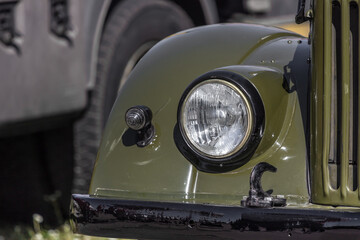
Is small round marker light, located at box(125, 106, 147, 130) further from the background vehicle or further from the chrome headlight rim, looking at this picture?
the background vehicle

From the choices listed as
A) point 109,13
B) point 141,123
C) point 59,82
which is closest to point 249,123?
point 141,123

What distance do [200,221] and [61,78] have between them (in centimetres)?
167

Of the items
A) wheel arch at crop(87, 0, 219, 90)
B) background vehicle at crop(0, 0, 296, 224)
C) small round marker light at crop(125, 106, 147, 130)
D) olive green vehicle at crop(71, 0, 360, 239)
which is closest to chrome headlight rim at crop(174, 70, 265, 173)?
olive green vehicle at crop(71, 0, 360, 239)

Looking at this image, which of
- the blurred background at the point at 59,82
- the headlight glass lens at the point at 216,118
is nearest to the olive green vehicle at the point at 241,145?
the headlight glass lens at the point at 216,118

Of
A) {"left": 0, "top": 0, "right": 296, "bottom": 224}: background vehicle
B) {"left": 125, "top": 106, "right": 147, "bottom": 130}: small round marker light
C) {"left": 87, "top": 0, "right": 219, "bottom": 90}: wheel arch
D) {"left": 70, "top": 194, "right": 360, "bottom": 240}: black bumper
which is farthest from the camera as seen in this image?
{"left": 87, "top": 0, "right": 219, "bottom": 90}: wheel arch

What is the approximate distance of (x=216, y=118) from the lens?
2338mm

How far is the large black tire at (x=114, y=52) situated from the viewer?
13.0 feet

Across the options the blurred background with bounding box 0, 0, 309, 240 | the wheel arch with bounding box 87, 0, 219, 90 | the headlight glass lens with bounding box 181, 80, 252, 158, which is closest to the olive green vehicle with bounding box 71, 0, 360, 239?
the headlight glass lens with bounding box 181, 80, 252, 158

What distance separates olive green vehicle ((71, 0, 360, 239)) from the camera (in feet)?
7.14

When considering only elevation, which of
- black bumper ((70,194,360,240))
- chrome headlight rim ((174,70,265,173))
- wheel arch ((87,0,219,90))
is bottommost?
black bumper ((70,194,360,240))

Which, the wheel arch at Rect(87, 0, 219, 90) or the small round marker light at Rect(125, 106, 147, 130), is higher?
the wheel arch at Rect(87, 0, 219, 90)

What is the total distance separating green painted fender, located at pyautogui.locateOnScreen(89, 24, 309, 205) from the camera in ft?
7.75

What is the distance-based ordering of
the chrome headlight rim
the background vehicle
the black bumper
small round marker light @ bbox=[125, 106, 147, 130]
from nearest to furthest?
the black bumper, the chrome headlight rim, small round marker light @ bbox=[125, 106, 147, 130], the background vehicle

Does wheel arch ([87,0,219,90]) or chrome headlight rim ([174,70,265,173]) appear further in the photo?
wheel arch ([87,0,219,90])
